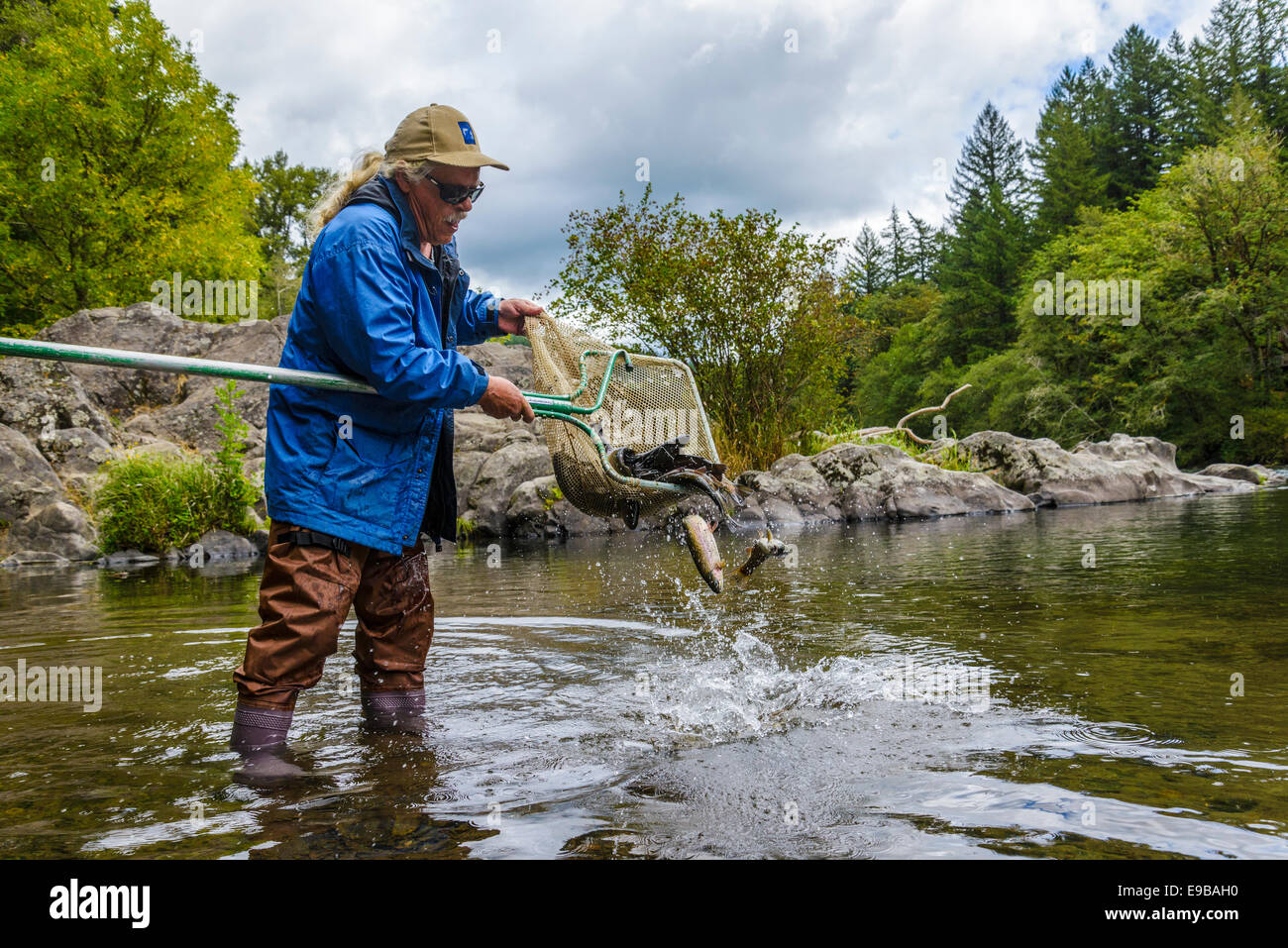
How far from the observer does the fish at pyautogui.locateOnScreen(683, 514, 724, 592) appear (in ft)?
11.8

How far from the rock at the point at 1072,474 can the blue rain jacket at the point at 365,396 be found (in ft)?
A: 51.6

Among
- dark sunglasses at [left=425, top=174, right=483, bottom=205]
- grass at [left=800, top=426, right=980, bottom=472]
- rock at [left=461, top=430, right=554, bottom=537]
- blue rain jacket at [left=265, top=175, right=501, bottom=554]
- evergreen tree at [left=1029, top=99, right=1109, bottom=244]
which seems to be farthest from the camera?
evergreen tree at [left=1029, top=99, right=1109, bottom=244]

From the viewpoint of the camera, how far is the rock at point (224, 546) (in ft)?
41.2

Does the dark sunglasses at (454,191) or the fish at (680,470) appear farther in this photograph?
the fish at (680,470)

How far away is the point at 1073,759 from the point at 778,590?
4264 millimetres

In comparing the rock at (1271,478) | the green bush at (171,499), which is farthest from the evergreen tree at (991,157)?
the green bush at (171,499)

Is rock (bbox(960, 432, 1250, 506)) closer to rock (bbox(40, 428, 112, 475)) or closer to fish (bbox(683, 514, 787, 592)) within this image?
fish (bbox(683, 514, 787, 592))

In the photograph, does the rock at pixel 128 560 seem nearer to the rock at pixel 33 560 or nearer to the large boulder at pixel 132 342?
the rock at pixel 33 560

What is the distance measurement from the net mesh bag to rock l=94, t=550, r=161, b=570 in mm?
9449

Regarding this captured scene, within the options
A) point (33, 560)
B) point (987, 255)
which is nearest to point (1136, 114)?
point (987, 255)

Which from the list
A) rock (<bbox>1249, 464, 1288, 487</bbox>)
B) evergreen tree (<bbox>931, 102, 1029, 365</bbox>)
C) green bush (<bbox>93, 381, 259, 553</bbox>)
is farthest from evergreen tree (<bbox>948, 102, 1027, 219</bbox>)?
green bush (<bbox>93, 381, 259, 553</bbox>)

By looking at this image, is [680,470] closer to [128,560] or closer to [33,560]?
[128,560]

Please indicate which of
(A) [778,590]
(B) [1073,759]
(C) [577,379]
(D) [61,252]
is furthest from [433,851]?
(D) [61,252]
